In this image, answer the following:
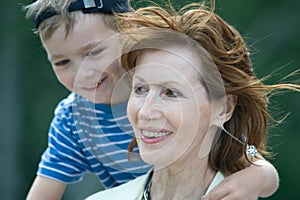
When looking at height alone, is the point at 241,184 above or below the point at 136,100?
below

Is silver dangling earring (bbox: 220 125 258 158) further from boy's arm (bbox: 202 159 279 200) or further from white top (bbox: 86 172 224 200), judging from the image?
white top (bbox: 86 172 224 200)

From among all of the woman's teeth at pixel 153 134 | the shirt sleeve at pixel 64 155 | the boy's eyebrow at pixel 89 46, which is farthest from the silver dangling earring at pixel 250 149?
the shirt sleeve at pixel 64 155

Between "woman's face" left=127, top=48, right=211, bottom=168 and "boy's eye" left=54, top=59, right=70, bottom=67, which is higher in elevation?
"woman's face" left=127, top=48, right=211, bottom=168

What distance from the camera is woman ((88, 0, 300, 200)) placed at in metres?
2.07

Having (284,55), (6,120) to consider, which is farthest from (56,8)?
(6,120)

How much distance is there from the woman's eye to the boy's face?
0.38 meters

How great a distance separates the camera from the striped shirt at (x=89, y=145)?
8.50 ft

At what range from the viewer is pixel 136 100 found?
211 cm

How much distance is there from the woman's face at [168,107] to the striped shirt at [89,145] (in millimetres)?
426

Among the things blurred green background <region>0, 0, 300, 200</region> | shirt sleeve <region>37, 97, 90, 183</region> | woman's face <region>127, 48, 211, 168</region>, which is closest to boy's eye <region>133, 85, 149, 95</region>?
woman's face <region>127, 48, 211, 168</region>

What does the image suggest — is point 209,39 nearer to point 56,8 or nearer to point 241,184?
point 241,184

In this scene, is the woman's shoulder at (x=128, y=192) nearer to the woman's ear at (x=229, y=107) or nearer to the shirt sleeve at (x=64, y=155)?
the woman's ear at (x=229, y=107)

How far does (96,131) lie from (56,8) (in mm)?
396

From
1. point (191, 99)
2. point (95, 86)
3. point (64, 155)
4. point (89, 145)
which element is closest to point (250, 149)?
point (191, 99)
